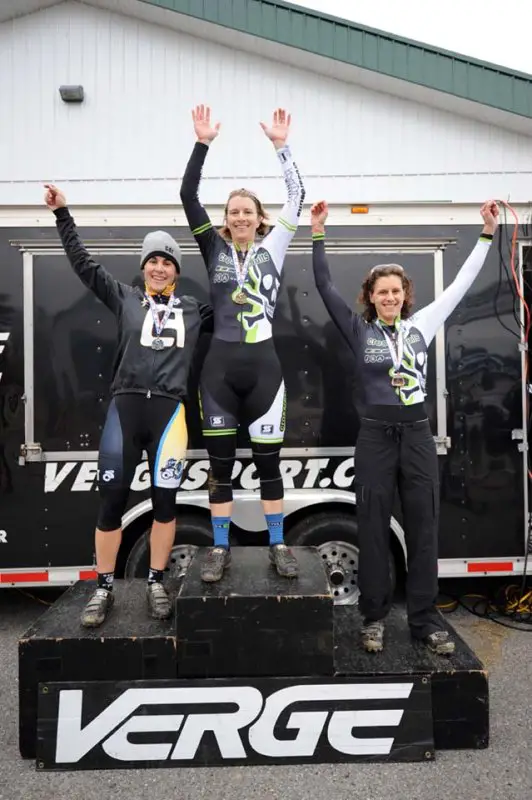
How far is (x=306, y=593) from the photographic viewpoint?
234 cm

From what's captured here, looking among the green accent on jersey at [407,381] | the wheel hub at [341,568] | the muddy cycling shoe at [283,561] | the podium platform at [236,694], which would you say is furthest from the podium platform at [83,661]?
the green accent on jersey at [407,381]

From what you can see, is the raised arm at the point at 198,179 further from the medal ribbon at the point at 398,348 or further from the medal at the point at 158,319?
the medal ribbon at the point at 398,348

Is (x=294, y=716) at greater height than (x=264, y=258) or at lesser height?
lesser

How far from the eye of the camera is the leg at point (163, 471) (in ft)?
8.46

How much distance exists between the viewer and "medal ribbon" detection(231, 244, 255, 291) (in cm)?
271

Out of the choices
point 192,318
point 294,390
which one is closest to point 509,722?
point 294,390

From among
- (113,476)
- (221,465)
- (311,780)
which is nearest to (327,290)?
(221,465)

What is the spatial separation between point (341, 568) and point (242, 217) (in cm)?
230

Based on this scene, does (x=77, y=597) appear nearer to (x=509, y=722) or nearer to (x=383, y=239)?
(x=509, y=722)

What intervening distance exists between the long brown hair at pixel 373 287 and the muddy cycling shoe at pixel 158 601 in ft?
5.90

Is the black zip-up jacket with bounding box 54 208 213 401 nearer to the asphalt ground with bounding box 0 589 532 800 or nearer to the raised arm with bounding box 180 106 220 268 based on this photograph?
the raised arm with bounding box 180 106 220 268

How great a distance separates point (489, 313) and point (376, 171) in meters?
2.95

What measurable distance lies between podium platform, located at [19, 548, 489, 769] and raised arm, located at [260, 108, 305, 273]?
1.76 m

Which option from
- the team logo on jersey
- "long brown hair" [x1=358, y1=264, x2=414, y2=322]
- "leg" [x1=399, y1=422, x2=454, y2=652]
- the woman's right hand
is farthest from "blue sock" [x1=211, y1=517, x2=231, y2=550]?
the woman's right hand
